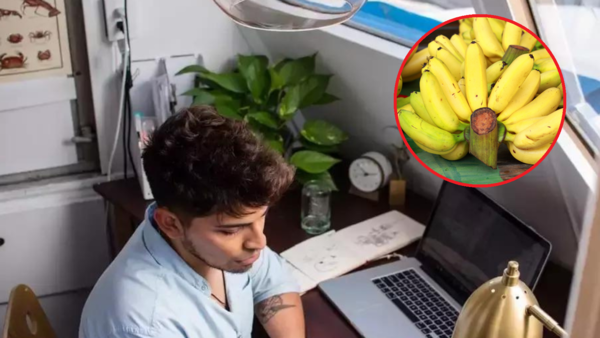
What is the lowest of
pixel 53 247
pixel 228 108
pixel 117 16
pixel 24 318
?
pixel 53 247

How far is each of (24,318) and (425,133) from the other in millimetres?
903

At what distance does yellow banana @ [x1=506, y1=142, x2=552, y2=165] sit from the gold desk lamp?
1.19 ft

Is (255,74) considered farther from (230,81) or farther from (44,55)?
(44,55)

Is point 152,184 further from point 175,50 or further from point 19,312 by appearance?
point 175,50

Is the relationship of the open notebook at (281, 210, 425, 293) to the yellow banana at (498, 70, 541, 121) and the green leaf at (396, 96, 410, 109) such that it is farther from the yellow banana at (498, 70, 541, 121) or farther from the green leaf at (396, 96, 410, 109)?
the yellow banana at (498, 70, 541, 121)

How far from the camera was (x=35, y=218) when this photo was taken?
1809 millimetres

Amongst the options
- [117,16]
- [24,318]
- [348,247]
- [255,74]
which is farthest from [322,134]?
[24,318]

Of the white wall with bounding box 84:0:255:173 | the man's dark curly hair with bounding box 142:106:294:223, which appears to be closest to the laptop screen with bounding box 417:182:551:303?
the man's dark curly hair with bounding box 142:106:294:223

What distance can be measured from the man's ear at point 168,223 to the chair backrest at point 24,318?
37 cm

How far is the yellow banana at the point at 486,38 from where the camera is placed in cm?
96

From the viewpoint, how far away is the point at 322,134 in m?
1.73

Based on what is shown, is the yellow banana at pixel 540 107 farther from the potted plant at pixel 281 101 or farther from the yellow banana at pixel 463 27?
the potted plant at pixel 281 101

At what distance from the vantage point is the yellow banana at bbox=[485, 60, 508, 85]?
3.09 ft

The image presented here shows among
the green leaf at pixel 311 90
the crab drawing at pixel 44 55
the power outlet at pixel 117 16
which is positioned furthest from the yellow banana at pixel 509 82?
the crab drawing at pixel 44 55
